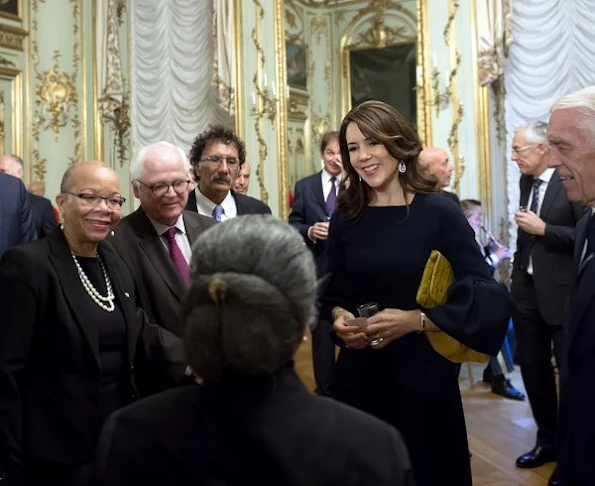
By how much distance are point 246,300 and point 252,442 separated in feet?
0.69

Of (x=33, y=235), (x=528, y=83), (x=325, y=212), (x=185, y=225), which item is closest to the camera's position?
(x=185, y=225)

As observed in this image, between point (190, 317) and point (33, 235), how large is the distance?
10.9 feet

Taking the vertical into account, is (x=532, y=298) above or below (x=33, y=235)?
below

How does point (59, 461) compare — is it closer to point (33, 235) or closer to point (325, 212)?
point (33, 235)

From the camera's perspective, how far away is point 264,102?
8.48 metres

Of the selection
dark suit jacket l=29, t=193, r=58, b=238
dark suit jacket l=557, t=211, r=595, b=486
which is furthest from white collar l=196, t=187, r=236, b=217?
dark suit jacket l=29, t=193, r=58, b=238

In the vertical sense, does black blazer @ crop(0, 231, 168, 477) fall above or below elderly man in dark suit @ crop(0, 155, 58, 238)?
below

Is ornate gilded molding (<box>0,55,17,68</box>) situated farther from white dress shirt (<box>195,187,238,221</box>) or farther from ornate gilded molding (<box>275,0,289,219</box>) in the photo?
white dress shirt (<box>195,187,238,221</box>)

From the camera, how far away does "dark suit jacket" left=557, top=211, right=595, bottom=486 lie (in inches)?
69.3

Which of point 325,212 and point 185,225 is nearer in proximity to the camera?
point 185,225

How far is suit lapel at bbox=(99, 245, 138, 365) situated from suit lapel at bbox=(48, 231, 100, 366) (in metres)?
0.11

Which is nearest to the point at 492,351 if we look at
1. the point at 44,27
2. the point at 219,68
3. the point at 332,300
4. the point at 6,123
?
the point at 332,300

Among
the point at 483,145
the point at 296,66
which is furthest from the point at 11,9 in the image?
the point at 483,145

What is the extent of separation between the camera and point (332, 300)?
2494 millimetres
